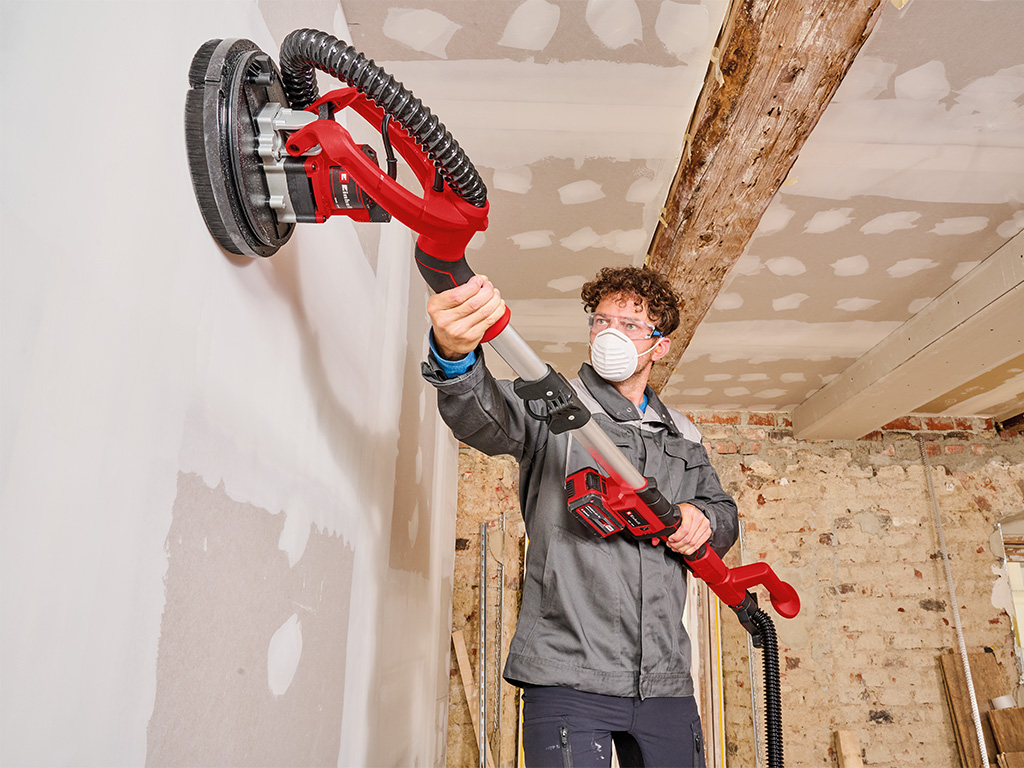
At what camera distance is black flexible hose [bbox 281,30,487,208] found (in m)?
0.74

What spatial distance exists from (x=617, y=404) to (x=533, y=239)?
122 cm

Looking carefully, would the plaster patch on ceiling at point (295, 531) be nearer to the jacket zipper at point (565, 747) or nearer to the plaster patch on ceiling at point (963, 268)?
the jacket zipper at point (565, 747)

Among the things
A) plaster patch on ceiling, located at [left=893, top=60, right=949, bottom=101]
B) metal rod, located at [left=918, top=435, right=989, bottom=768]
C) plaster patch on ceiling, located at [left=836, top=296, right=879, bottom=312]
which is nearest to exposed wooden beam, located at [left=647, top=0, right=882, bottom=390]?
plaster patch on ceiling, located at [left=893, top=60, right=949, bottom=101]

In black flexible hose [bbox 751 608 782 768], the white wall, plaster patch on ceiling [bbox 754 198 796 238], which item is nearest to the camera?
the white wall

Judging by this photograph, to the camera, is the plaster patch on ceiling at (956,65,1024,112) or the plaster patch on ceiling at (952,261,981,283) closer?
the plaster patch on ceiling at (956,65,1024,112)

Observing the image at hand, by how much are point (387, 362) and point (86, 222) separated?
44.4 inches

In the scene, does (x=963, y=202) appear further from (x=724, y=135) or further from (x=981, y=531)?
(x=981, y=531)

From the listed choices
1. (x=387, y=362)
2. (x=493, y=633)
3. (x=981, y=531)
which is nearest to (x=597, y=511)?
(x=387, y=362)

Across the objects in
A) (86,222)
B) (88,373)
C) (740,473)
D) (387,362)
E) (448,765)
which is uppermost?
(740,473)

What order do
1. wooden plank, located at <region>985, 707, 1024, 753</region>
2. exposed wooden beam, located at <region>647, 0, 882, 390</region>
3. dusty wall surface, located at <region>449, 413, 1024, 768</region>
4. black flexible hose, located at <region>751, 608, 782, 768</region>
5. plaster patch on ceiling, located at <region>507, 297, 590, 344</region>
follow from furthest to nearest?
1. dusty wall surface, located at <region>449, 413, 1024, 768</region>
2. wooden plank, located at <region>985, 707, 1024, 753</region>
3. plaster patch on ceiling, located at <region>507, 297, 590, 344</region>
4. black flexible hose, located at <region>751, 608, 782, 768</region>
5. exposed wooden beam, located at <region>647, 0, 882, 390</region>

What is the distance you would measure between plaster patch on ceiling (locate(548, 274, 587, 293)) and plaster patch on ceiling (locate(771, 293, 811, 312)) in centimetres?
88

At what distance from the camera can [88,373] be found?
58 centimetres

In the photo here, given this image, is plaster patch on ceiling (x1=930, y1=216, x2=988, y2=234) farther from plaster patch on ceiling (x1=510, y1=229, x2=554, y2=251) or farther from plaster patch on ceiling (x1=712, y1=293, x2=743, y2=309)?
plaster patch on ceiling (x1=510, y1=229, x2=554, y2=251)

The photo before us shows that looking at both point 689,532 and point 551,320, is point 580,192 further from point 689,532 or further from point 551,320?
point 689,532
